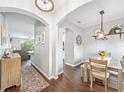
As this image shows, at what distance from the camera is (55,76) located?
151 inches

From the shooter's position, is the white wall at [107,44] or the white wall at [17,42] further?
the white wall at [17,42]

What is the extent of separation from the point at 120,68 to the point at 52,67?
7.55 ft

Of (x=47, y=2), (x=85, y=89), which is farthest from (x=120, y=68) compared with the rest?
(x=47, y=2)

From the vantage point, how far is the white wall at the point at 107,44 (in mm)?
5195

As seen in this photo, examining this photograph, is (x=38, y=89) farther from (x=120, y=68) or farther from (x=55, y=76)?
(x=120, y=68)

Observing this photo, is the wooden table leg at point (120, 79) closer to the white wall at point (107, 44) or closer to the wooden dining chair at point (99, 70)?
the wooden dining chair at point (99, 70)

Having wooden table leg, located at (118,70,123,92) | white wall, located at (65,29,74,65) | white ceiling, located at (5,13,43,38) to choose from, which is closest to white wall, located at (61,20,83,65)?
white wall, located at (65,29,74,65)

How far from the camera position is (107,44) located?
5688mm

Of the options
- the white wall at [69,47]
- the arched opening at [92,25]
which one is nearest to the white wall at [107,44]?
the arched opening at [92,25]

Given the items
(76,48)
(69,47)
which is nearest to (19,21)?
(69,47)

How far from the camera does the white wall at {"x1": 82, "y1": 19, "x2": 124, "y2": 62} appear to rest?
5.20 meters

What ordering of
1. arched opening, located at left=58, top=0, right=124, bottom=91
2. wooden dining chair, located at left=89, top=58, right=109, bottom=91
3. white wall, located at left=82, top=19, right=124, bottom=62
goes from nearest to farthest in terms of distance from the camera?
wooden dining chair, located at left=89, top=58, right=109, bottom=91
arched opening, located at left=58, top=0, right=124, bottom=91
white wall, located at left=82, top=19, right=124, bottom=62

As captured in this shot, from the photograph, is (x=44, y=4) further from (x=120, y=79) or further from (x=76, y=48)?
(x=76, y=48)

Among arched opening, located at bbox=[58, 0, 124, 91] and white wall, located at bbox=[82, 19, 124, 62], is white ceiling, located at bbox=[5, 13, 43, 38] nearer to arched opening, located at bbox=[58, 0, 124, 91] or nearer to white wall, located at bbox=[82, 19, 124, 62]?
arched opening, located at bbox=[58, 0, 124, 91]
